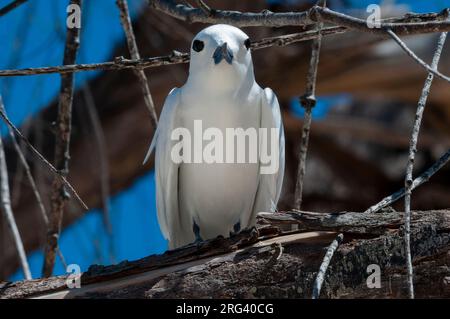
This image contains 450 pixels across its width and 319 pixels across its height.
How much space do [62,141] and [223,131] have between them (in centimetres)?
64

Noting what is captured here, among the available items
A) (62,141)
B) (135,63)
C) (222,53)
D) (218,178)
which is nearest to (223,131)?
(218,178)

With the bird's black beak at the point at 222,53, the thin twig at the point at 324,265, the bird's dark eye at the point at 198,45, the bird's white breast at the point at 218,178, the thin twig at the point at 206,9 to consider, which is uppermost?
the bird's dark eye at the point at 198,45

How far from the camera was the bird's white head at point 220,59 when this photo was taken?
332 cm

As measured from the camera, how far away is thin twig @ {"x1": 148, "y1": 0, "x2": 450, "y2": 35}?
2.26m

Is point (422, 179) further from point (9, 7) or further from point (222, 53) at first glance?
point (9, 7)

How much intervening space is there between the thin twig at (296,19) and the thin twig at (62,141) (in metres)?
0.60

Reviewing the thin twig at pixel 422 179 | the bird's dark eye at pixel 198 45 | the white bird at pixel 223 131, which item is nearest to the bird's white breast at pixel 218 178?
the white bird at pixel 223 131

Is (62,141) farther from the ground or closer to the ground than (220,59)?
closer to the ground

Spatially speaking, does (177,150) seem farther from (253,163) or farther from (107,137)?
(107,137)

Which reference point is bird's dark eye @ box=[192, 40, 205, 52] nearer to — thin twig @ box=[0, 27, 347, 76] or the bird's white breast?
the bird's white breast

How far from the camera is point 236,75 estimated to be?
Result: 11.2 feet

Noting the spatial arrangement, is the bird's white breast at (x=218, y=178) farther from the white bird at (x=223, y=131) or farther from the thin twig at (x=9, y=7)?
the thin twig at (x=9, y=7)

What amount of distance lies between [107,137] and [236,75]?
9.58 ft

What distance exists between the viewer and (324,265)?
2412 millimetres
